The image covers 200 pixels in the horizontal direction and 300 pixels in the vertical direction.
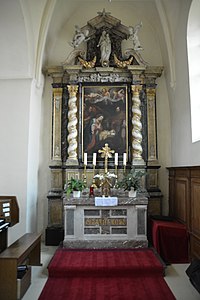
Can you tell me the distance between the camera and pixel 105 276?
4887mm

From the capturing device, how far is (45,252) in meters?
6.46

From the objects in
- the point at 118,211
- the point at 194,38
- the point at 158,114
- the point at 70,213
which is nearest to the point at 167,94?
the point at 158,114

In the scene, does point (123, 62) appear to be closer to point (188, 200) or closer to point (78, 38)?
point (78, 38)

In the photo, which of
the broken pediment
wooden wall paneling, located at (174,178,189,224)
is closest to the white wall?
the broken pediment

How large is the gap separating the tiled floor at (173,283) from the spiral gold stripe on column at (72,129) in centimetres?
258

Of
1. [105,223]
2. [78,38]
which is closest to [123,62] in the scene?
[78,38]

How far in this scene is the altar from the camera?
620 centimetres

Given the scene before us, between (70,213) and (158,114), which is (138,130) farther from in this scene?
(70,213)

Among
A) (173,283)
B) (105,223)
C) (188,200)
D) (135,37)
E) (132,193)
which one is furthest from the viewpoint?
(135,37)

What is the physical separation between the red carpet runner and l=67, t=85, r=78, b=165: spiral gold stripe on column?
2.37m

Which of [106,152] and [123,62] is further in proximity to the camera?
[123,62]

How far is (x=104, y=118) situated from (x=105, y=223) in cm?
274

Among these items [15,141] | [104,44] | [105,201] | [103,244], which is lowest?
[103,244]

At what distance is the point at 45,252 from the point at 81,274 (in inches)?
70.8
